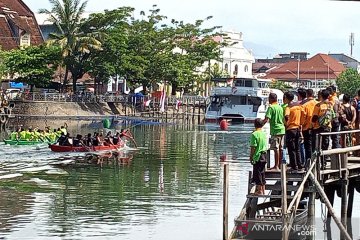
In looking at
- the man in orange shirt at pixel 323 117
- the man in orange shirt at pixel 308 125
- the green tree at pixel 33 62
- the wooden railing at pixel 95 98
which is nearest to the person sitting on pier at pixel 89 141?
the man in orange shirt at pixel 308 125

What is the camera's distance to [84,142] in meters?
51.1

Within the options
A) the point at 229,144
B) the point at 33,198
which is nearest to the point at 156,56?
the point at 229,144

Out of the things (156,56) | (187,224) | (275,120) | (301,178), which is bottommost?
(187,224)

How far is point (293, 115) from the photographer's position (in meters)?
22.3

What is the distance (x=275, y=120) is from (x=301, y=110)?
758 mm

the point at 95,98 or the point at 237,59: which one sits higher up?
the point at 237,59

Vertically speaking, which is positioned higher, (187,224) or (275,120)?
(275,120)

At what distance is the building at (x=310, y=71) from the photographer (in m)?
176

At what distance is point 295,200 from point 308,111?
10.8 ft

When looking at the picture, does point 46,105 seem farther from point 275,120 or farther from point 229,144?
point 275,120

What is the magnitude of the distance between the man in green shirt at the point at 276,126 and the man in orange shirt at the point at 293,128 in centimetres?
17

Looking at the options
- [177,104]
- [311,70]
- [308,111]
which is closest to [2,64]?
[177,104]

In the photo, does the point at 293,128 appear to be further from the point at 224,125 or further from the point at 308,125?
the point at 224,125

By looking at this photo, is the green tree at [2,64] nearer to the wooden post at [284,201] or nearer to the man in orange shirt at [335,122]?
the man in orange shirt at [335,122]
